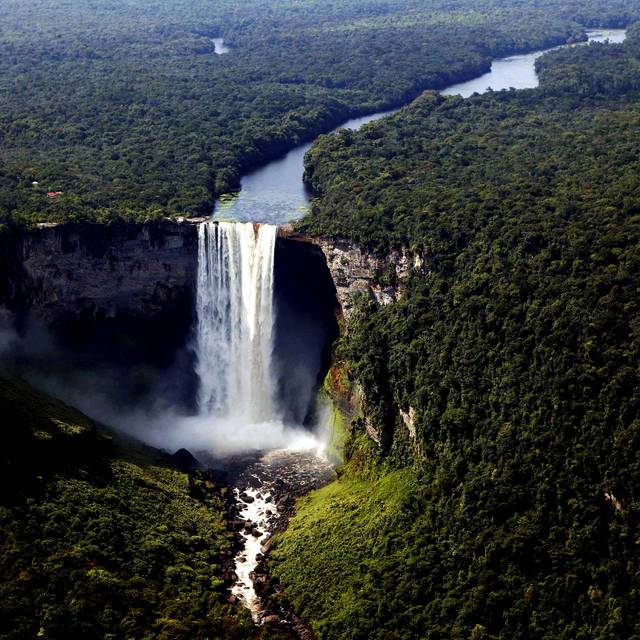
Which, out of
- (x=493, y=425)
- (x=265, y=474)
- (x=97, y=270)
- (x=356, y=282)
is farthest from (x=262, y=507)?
(x=97, y=270)

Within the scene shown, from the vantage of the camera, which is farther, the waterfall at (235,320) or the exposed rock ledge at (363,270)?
the waterfall at (235,320)

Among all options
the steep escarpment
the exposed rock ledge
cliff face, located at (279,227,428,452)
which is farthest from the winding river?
the exposed rock ledge

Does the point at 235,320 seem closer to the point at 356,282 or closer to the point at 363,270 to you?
the point at 356,282

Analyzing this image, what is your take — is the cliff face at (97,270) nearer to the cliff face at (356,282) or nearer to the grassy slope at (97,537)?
the grassy slope at (97,537)

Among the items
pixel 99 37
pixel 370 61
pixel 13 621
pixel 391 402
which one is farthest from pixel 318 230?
pixel 99 37

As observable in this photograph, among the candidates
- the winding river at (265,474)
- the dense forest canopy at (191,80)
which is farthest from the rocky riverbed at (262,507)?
the dense forest canopy at (191,80)

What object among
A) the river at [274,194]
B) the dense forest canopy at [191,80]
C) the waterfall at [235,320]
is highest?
the dense forest canopy at [191,80]

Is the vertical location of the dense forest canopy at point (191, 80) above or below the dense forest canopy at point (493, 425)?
above
